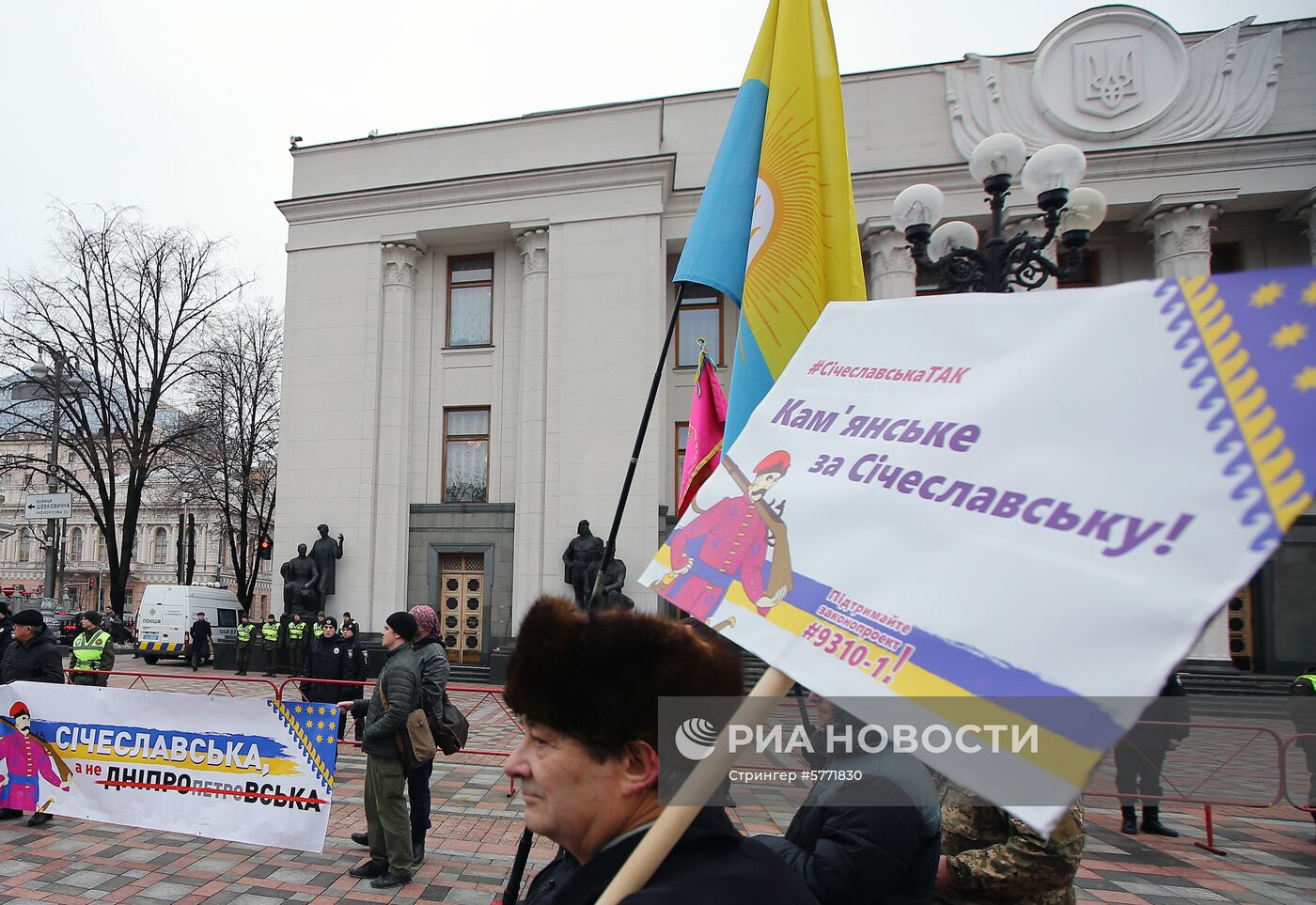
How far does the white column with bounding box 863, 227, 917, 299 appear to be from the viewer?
66.2ft

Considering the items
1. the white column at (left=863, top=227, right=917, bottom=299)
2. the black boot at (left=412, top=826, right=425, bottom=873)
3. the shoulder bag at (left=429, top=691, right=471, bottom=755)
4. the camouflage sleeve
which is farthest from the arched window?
the camouflage sleeve

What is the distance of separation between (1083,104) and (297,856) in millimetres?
23215

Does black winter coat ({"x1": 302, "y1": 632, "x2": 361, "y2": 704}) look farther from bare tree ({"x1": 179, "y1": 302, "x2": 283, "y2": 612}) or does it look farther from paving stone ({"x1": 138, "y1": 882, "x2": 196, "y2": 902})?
bare tree ({"x1": 179, "y1": 302, "x2": 283, "y2": 612})

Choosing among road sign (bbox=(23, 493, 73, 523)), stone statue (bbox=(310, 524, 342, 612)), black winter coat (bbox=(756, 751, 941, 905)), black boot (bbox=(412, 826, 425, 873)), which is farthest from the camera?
stone statue (bbox=(310, 524, 342, 612))

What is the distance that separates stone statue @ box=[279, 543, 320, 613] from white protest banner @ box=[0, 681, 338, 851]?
1394 cm

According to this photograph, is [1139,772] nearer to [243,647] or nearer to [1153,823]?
[1153,823]

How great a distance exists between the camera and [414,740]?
555 centimetres

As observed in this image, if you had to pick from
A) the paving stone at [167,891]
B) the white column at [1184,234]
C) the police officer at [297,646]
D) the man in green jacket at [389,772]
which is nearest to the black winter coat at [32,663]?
the paving stone at [167,891]

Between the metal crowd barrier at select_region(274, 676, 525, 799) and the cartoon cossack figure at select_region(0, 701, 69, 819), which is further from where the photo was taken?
the metal crowd barrier at select_region(274, 676, 525, 799)

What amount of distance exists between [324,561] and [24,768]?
1439cm

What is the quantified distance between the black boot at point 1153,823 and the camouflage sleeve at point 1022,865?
6.15 metres

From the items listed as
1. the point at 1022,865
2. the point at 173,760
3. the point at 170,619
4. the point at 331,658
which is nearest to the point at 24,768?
the point at 173,760

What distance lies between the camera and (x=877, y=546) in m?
1.25

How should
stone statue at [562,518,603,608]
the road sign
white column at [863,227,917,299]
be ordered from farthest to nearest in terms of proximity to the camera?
white column at [863,227,917,299] → stone statue at [562,518,603,608] → the road sign
